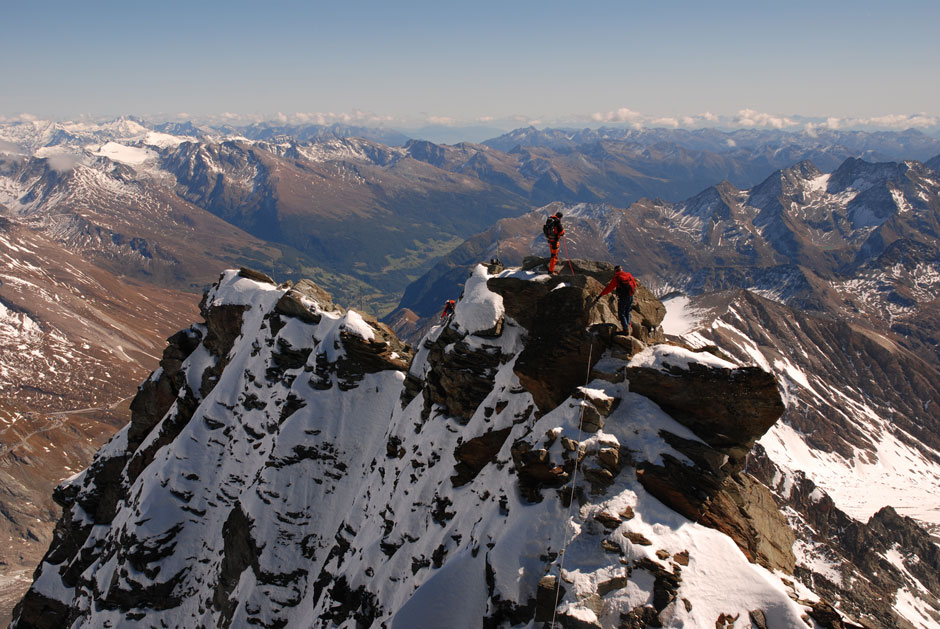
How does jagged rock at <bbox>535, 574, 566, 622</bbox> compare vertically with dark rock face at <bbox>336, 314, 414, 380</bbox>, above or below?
above

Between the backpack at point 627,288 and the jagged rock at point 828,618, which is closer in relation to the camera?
the jagged rock at point 828,618

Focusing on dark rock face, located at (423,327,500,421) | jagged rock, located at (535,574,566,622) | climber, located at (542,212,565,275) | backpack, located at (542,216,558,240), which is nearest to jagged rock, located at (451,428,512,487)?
dark rock face, located at (423,327,500,421)

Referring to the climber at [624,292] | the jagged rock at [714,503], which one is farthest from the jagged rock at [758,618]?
the climber at [624,292]

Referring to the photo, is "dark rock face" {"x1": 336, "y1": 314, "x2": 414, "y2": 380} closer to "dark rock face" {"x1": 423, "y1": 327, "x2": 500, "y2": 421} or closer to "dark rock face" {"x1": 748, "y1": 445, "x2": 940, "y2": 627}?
"dark rock face" {"x1": 423, "y1": 327, "x2": 500, "y2": 421}

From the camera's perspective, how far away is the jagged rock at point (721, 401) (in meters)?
25.9

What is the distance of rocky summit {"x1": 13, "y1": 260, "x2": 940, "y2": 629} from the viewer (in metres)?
23.3

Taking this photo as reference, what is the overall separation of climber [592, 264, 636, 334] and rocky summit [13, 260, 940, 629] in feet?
2.75

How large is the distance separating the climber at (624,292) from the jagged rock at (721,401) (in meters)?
3.71

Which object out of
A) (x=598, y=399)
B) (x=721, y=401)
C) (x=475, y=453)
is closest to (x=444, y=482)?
(x=475, y=453)

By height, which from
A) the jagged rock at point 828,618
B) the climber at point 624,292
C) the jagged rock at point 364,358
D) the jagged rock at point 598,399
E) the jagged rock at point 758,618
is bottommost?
the jagged rock at point 364,358

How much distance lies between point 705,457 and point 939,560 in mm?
129235

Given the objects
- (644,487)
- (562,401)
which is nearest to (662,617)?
(644,487)

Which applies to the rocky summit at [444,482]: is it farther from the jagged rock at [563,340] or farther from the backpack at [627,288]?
the backpack at [627,288]

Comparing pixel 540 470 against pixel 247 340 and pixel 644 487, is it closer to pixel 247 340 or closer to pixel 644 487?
pixel 644 487
